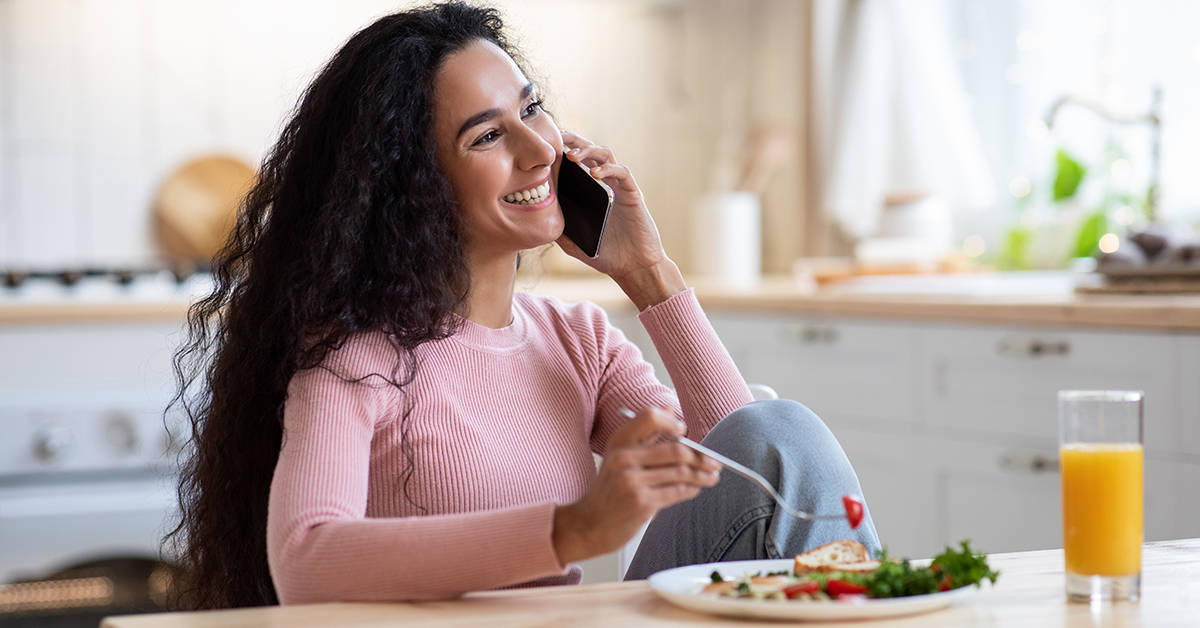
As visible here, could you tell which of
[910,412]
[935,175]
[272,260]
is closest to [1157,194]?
[910,412]

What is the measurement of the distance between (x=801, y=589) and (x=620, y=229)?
0.79m

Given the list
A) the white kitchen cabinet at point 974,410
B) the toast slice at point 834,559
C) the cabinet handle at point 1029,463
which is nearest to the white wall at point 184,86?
the white kitchen cabinet at point 974,410

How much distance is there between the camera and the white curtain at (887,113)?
11.2 feet

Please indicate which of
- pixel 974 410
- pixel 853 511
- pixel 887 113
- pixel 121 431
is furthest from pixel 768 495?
pixel 887 113

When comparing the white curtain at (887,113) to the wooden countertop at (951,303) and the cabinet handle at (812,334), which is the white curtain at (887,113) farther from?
the cabinet handle at (812,334)

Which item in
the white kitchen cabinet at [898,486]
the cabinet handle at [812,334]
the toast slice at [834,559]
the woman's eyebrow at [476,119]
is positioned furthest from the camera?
the cabinet handle at [812,334]

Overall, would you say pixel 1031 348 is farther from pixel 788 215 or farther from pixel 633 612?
pixel 788 215

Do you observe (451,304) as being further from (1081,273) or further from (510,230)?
(1081,273)

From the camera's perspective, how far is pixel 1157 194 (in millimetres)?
2594

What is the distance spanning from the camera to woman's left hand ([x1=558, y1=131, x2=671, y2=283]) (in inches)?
61.0

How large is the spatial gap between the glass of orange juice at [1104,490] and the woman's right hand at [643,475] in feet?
0.80

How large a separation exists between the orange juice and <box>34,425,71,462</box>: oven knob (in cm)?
225

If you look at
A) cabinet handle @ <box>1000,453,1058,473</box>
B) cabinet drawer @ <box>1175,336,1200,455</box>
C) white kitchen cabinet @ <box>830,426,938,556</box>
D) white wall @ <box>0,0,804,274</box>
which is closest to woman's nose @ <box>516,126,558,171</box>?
cabinet drawer @ <box>1175,336,1200,455</box>

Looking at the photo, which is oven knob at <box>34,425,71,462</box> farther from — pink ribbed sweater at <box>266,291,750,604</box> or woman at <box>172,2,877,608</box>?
pink ribbed sweater at <box>266,291,750,604</box>
